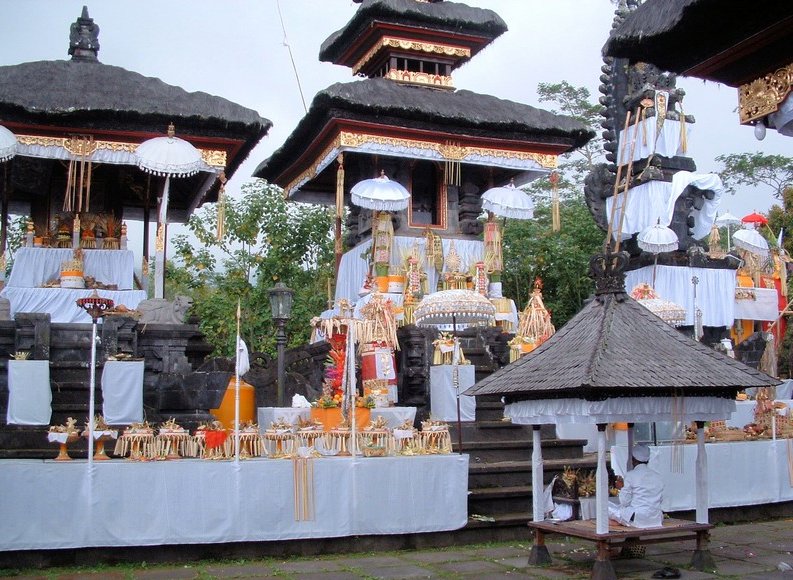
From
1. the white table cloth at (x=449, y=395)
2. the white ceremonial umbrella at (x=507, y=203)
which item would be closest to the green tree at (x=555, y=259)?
the white ceremonial umbrella at (x=507, y=203)

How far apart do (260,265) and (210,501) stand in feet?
60.2

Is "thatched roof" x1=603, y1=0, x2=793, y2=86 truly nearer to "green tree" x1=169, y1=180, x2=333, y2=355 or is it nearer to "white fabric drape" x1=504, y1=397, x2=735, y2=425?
"white fabric drape" x1=504, y1=397, x2=735, y2=425

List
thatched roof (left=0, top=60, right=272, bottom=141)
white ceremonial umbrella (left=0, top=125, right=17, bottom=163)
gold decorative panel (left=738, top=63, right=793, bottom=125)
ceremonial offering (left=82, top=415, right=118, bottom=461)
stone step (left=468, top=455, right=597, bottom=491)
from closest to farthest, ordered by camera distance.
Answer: gold decorative panel (left=738, top=63, right=793, bottom=125), ceremonial offering (left=82, top=415, right=118, bottom=461), stone step (left=468, top=455, right=597, bottom=491), white ceremonial umbrella (left=0, top=125, right=17, bottom=163), thatched roof (left=0, top=60, right=272, bottom=141)

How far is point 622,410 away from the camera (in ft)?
30.7

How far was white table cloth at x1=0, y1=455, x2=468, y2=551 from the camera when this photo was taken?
1022 centimetres

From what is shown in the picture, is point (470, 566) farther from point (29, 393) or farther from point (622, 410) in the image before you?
point (29, 393)

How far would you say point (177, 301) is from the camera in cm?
1648

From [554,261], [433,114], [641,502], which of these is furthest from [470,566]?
[554,261]

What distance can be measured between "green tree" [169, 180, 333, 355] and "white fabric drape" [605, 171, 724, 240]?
9799mm

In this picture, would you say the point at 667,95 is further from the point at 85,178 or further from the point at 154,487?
the point at 154,487

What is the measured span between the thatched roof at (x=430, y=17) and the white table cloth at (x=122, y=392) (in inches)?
526

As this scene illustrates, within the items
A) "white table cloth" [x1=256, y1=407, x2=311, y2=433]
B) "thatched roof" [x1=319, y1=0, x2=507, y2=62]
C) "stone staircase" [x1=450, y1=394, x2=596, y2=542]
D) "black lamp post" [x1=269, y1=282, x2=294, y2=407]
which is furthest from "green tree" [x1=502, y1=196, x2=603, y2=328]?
"white table cloth" [x1=256, y1=407, x2=311, y2=433]

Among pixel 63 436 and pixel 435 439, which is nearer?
pixel 63 436

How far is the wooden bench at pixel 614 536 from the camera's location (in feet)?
30.1
